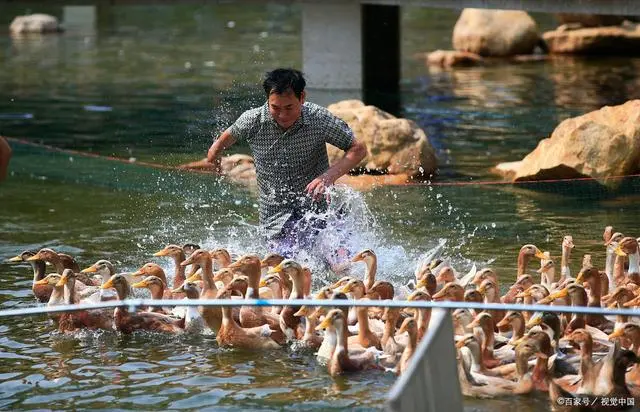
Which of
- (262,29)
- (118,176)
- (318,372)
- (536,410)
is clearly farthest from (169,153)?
(262,29)

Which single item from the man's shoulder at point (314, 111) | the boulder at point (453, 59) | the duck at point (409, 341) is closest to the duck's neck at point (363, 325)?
the duck at point (409, 341)

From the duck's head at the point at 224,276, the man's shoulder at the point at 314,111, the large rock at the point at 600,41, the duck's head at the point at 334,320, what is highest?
the large rock at the point at 600,41

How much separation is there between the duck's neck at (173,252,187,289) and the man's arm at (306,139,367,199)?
1086 millimetres

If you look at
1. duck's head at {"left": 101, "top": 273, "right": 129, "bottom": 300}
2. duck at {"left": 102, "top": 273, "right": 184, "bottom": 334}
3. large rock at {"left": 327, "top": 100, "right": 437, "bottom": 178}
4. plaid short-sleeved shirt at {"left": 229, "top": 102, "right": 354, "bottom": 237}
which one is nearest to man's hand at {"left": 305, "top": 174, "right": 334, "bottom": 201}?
plaid short-sleeved shirt at {"left": 229, "top": 102, "right": 354, "bottom": 237}

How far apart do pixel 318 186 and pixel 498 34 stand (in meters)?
15.4

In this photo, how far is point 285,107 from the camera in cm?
877

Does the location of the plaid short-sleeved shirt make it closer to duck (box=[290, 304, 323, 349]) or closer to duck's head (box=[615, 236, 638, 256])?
duck (box=[290, 304, 323, 349])

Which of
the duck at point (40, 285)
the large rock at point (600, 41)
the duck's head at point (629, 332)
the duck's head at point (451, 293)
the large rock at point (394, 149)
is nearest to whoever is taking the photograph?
the duck's head at point (629, 332)

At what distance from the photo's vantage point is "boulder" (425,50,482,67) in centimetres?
2309

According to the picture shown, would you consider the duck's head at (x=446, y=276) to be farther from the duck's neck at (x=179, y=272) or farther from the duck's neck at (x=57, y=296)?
the duck's neck at (x=57, y=296)

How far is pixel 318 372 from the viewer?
7.67m

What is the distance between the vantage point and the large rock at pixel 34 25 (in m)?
28.0

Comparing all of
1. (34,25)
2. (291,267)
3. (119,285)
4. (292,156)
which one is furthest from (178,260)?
(34,25)

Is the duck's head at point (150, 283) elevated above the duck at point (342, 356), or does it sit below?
above
